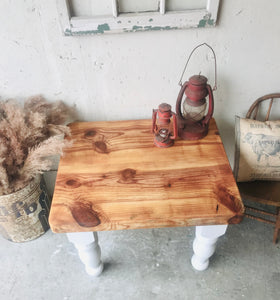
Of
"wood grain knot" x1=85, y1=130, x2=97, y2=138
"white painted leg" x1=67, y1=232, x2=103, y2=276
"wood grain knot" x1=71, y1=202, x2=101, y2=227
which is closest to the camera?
"wood grain knot" x1=71, y1=202, x2=101, y2=227

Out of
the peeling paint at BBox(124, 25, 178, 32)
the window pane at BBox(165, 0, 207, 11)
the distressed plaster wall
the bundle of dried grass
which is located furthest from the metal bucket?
the window pane at BBox(165, 0, 207, 11)

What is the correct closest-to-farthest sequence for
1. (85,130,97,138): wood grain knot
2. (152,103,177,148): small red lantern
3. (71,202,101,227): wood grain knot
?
(71,202,101,227): wood grain knot < (152,103,177,148): small red lantern < (85,130,97,138): wood grain knot

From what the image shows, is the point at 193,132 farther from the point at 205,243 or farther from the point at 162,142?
the point at 205,243

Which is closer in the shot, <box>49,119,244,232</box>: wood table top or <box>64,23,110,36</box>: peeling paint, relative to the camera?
<box>49,119,244,232</box>: wood table top

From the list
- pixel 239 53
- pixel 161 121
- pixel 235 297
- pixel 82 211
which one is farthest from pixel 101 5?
pixel 235 297

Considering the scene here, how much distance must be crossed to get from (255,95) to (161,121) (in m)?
0.62

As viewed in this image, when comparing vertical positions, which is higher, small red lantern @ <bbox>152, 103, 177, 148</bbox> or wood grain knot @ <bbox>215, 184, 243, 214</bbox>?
small red lantern @ <bbox>152, 103, 177, 148</bbox>

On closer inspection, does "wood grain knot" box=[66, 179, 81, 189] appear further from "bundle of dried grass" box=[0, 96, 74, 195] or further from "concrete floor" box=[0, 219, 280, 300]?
"concrete floor" box=[0, 219, 280, 300]

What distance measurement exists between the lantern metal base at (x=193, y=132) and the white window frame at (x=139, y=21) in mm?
487

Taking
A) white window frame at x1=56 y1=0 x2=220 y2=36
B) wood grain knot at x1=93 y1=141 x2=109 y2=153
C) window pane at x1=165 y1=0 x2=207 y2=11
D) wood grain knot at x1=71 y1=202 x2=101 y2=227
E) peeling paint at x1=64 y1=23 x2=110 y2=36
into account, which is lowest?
wood grain knot at x1=71 y1=202 x2=101 y2=227

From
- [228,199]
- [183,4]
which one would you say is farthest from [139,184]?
[183,4]

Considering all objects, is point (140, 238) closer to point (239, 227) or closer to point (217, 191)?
point (239, 227)

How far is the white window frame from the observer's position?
1.27 meters

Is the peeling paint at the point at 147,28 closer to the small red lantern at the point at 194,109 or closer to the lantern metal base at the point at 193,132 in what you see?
the small red lantern at the point at 194,109
